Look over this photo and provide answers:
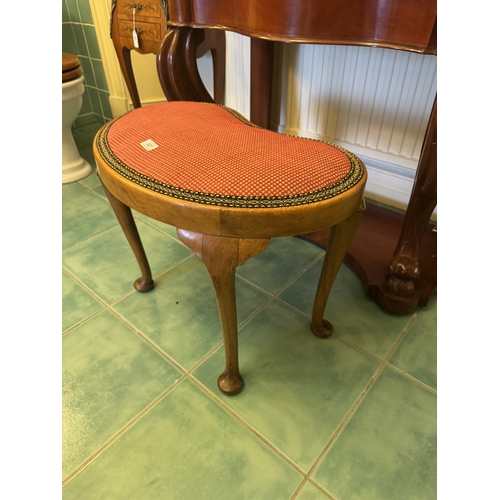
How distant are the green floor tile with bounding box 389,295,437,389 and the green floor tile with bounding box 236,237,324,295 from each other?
0.35m

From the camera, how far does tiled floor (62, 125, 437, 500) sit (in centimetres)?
64

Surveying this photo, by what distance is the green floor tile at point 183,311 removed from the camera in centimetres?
87

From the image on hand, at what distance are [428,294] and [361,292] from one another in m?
0.17

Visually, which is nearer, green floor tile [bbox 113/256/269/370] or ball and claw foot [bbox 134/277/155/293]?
green floor tile [bbox 113/256/269/370]

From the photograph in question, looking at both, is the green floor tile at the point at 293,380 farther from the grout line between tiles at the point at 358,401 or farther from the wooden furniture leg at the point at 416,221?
the wooden furniture leg at the point at 416,221

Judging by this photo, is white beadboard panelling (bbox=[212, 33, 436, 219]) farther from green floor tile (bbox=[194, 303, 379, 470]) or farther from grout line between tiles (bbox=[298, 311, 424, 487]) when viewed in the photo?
green floor tile (bbox=[194, 303, 379, 470])

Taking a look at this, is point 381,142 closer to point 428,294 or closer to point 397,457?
point 428,294

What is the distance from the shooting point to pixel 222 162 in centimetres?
56

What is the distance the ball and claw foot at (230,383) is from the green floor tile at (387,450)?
8.3 inches

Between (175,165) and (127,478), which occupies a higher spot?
(175,165)

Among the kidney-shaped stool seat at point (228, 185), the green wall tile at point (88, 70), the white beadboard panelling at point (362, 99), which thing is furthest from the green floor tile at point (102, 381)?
the green wall tile at point (88, 70)

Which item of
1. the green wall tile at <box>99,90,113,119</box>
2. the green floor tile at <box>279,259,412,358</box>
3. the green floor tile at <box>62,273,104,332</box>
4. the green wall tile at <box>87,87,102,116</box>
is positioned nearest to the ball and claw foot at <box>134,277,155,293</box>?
the green floor tile at <box>62,273,104,332</box>

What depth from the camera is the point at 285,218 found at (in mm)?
518

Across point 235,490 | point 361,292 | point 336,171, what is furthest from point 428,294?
point 235,490
